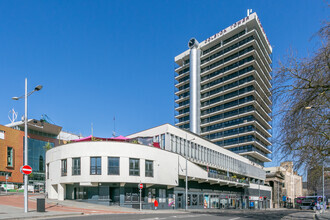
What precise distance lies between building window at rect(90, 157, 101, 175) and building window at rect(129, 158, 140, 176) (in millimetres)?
3621

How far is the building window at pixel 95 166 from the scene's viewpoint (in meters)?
35.4

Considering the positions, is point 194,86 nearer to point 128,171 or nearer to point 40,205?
point 128,171

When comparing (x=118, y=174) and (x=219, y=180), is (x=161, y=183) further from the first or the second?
(x=219, y=180)

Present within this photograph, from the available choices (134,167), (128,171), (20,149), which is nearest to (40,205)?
(128,171)

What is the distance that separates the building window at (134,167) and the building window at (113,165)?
1649 millimetres

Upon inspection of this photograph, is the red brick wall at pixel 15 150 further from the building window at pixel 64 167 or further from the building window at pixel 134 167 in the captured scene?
the building window at pixel 134 167

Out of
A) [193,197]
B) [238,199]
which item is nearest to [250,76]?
[238,199]

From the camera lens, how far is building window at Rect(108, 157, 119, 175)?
35.7 m

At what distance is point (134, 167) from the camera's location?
122ft

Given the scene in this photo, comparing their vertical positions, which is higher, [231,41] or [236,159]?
[231,41]

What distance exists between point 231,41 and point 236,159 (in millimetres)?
40043

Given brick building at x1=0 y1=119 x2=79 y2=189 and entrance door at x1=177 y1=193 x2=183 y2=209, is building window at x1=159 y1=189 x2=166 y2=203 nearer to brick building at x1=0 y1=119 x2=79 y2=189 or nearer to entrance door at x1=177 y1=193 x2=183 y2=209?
entrance door at x1=177 y1=193 x2=183 y2=209

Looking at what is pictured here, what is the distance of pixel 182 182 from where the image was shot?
46.3m

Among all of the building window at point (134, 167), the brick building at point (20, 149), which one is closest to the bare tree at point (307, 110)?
the building window at point (134, 167)
